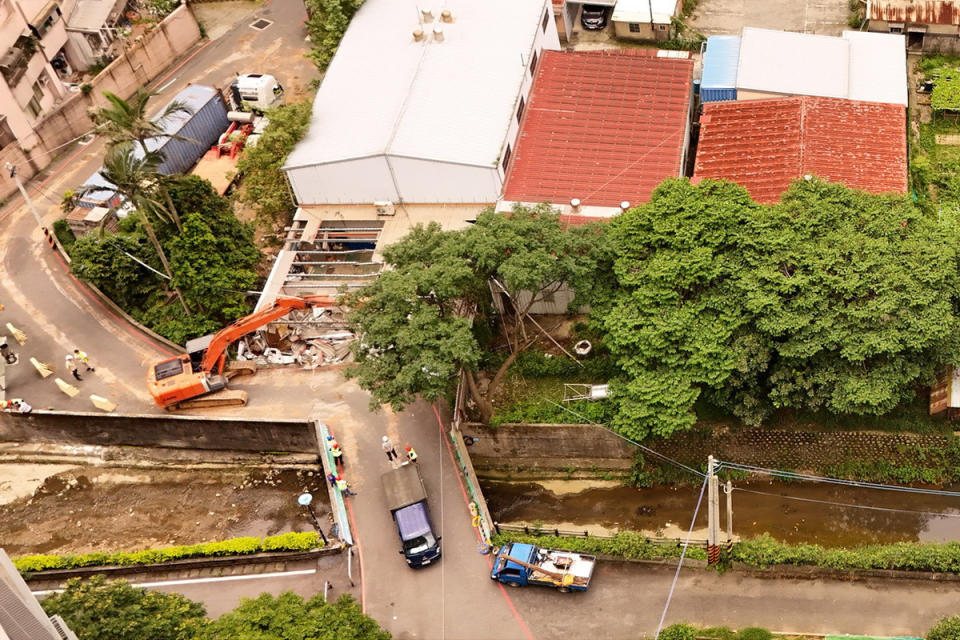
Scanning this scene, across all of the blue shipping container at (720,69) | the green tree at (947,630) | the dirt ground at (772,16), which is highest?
the blue shipping container at (720,69)

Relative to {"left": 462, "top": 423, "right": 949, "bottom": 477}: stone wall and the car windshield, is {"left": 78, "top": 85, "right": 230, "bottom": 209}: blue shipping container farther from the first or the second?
the car windshield

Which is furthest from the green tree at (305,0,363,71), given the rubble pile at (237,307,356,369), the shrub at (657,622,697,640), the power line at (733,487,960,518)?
the shrub at (657,622,697,640)

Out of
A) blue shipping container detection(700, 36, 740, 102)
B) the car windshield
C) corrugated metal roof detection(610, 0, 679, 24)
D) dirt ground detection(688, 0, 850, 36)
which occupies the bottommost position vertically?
the car windshield

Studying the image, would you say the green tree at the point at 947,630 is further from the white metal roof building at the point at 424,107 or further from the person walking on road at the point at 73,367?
the person walking on road at the point at 73,367

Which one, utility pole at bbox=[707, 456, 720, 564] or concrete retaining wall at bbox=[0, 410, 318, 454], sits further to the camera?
concrete retaining wall at bbox=[0, 410, 318, 454]

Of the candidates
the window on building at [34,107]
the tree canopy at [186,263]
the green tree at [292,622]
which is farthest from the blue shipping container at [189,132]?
the green tree at [292,622]

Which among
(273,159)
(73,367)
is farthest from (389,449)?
(273,159)

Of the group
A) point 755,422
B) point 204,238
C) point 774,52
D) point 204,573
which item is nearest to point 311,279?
point 204,238

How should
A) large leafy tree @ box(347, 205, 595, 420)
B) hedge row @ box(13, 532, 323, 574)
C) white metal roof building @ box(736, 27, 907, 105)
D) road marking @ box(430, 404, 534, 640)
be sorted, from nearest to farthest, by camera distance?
road marking @ box(430, 404, 534, 640) < large leafy tree @ box(347, 205, 595, 420) < hedge row @ box(13, 532, 323, 574) < white metal roof building @ box(736, 27, 907, 105)
